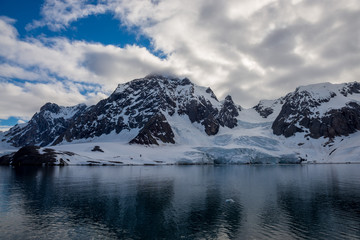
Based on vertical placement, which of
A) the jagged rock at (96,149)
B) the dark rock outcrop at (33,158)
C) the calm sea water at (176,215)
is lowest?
the calm sea water at (176,215)

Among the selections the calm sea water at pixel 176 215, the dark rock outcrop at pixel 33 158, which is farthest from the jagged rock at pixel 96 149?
the calm sea water at pixel 176 215

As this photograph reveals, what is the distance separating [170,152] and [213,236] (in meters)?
167

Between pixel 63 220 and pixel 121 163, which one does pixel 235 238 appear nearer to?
pixel 63 220

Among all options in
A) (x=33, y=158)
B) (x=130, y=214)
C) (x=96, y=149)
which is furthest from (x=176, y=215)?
(x=96, y=149)

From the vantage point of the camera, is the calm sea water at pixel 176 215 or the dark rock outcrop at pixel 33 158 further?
the dark rock outcrop at pixel 33 158

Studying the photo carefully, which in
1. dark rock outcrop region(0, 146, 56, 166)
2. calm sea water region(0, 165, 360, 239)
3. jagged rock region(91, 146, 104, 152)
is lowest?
calm sea water region(0, 165, 360, 239)

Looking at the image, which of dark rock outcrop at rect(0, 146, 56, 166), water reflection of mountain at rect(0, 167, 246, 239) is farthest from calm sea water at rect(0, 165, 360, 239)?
dark rock outcrop at rect(0, 146, 56, 166)

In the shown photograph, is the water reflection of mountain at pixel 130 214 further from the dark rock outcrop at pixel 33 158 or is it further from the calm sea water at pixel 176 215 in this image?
the dark rock outcrop at pixel 33 158

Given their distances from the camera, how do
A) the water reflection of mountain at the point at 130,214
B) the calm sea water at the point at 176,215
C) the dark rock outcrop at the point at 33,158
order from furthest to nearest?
the dark rock outcrop at the point at 33,158 → the water reflection of mountain at the point at 130,214 → the calm sea water at the point at 176,215

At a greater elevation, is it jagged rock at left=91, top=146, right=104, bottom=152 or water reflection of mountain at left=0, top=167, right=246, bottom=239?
jagged rock at left=91, top=146, right=104, bottom=152

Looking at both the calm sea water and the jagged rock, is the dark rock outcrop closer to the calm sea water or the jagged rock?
the jagged rock

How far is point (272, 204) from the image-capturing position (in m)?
43.2

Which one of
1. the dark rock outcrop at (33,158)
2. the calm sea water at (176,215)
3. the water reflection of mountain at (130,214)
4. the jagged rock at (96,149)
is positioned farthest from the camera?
the jagged rock at (96,149)

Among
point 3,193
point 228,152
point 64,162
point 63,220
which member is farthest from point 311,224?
point 228,152
